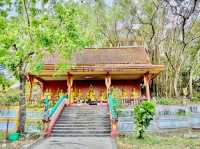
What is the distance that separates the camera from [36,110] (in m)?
14.5

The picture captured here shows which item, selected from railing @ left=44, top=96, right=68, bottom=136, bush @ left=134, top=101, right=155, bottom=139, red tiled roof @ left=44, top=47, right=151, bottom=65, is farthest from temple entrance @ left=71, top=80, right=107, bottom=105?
bush @ left=134, top=101, right=155, bottom=139

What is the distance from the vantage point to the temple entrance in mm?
20969

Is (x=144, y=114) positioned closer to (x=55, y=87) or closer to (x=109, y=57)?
(x=109, y=57)

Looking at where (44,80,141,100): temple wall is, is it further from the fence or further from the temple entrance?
the fence

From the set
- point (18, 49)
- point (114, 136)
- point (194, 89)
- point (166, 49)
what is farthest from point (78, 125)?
point (194, 89)

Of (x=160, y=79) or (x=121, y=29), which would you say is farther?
(x=121, y=29)

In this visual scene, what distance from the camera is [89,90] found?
842 inches

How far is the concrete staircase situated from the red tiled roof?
175 inches

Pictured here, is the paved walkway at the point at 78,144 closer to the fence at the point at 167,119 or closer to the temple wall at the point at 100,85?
the fence at the point at 167,119

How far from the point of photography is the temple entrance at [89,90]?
826 inches

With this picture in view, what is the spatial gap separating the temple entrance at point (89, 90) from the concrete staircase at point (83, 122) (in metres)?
3.96

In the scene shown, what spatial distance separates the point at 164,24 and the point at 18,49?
14.6m

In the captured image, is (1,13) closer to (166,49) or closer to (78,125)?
(78,125)

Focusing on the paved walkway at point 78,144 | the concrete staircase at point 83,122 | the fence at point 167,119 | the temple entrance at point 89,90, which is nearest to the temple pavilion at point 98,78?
the temple entrance at point 89,90
